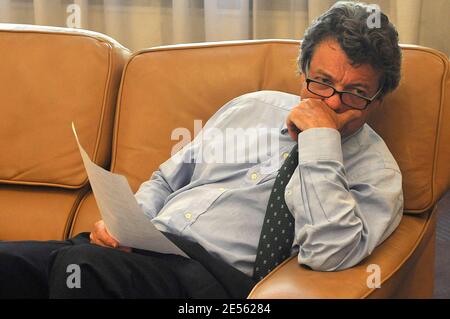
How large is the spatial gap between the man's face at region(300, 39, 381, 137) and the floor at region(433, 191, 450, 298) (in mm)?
945

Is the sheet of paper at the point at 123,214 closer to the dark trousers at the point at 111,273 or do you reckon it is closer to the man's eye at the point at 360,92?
the dark trousers at the point at 111,273

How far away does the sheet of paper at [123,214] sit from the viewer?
3.79 feet

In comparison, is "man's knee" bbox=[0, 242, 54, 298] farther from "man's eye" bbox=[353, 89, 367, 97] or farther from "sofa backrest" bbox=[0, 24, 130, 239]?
"man's eye" bbox=[353, 89, 367, 97]

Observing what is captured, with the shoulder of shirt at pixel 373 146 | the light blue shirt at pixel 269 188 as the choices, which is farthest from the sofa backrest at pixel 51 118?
the shoulder of shirt at pixel 373 146

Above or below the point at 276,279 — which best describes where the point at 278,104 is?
above

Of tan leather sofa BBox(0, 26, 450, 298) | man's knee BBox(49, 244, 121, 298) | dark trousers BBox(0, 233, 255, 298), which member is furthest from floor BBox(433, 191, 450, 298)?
man's knee BBox(49, 244, 121, 298)

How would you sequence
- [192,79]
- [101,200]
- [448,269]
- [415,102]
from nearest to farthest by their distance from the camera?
[101,200]
[415,102]
[192,79]
[448,269]

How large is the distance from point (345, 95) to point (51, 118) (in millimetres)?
796

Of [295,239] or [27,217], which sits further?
[27,217]

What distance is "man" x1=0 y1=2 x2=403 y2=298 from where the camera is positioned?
122 cm

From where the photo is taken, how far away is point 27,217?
1.73 metres
